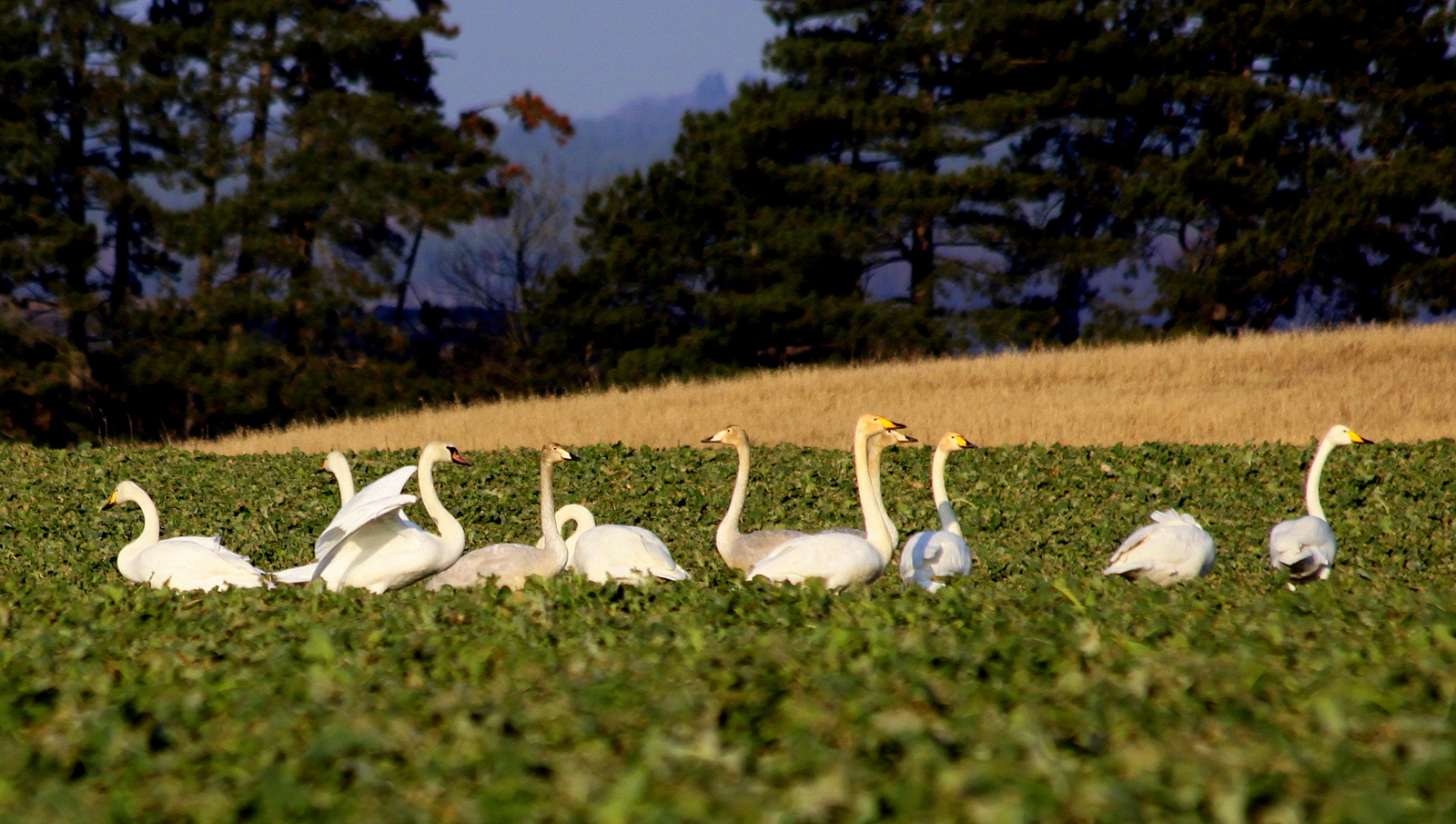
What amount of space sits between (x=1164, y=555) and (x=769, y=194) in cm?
2957

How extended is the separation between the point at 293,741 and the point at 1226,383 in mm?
22659

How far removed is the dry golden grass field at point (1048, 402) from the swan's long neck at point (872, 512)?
32.7 ft

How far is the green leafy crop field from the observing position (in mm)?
3982

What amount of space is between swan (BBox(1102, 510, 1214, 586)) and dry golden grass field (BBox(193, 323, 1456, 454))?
1065 cm

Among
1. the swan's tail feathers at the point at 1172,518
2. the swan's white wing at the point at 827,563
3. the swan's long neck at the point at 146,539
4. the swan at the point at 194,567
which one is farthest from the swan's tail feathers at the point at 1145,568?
the swan's long neck at the point at 146,539

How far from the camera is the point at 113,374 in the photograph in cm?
3659

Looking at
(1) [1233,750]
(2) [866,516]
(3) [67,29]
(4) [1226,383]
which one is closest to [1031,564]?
(2) [866,516]

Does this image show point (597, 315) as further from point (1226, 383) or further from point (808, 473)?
point (808, 473)

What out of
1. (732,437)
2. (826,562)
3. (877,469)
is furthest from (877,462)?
(826,562)

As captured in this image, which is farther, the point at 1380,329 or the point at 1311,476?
the point at 1380,329

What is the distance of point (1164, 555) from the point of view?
9.45 m

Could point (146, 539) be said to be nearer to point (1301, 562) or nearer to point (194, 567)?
point (194, 567)

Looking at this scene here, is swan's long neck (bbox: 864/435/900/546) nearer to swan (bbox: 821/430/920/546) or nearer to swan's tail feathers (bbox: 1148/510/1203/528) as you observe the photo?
swan (bbox: 821/430/920/546)

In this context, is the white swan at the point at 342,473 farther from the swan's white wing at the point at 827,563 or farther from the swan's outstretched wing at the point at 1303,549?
the swan's outstretched wing at the point at 1303,549
